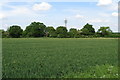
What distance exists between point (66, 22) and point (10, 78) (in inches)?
4416

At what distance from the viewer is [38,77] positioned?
6.99 m

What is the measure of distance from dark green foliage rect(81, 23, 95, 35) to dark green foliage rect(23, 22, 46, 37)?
20.6 meters

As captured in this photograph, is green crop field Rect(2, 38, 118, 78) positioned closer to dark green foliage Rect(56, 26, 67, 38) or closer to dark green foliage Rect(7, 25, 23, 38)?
dark green foliage Rect(56, 26, 67, 38)

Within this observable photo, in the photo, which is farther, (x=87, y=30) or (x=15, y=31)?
(x=87, y=30)

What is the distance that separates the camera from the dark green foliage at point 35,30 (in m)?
95.6

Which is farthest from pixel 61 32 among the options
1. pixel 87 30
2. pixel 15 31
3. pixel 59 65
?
pixel 59 65

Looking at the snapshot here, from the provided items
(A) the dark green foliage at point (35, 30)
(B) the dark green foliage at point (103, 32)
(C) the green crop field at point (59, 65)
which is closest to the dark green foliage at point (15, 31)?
(A) the dark green foliage at point (35, 30)

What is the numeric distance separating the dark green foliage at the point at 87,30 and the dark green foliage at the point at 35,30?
67.6 feet

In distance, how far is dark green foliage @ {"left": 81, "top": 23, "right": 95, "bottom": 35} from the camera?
103125mm

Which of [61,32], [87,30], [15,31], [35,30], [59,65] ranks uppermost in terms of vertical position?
[87,30]

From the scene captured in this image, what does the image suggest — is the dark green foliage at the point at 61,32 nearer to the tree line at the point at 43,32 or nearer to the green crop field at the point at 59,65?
the tree line at the point at 43,32

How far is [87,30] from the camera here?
103562 millimetres

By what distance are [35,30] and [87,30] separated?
2662 centimetres

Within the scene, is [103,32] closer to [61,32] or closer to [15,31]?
[61,32]
